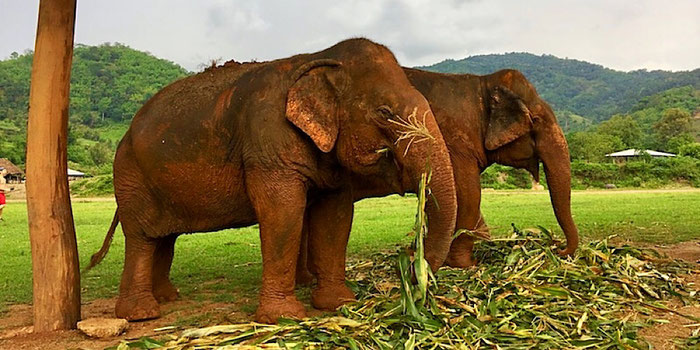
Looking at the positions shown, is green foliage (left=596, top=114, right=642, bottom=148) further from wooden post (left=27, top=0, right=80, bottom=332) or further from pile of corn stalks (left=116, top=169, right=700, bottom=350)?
wooden post (left=27, top=0, right=80, bottom=332)

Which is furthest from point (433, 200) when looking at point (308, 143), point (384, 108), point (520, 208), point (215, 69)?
point (520, 208)

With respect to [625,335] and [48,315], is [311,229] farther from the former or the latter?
[625,335]

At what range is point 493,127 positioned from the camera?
9180 millimetres

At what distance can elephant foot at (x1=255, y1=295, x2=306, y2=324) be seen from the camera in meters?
5.74

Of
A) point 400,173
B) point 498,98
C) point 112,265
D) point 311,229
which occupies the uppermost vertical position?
point 498,98

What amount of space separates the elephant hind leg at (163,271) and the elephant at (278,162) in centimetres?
2

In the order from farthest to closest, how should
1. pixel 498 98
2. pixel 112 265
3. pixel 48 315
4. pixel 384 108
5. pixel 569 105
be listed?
pixel 569 105 < pixel 112 265 < pixel 498 98 < pixel 48 315 < pixel 384 108

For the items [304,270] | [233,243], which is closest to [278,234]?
[304,270]

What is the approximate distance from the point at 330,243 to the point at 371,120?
1.68 metres

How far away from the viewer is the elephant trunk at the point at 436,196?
5332 millimetres

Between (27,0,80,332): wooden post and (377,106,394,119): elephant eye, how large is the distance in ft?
10.3

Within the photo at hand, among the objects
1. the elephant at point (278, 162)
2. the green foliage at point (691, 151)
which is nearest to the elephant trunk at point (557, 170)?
the elephant at point (278, 162)

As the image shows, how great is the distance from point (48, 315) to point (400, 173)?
3.61 metres

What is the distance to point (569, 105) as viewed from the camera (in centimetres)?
17600
